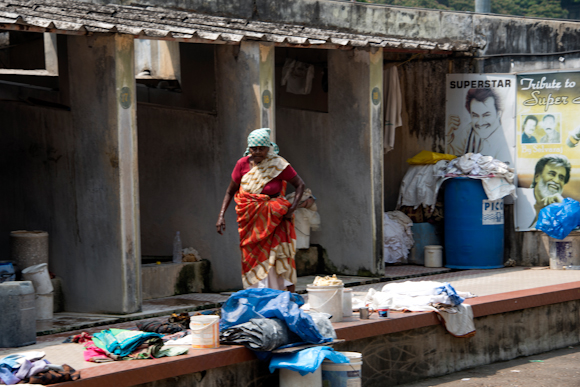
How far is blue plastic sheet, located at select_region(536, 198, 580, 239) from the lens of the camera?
408 inches

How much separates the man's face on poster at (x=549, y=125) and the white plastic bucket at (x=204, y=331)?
6.58 m

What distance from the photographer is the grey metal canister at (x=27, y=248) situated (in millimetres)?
7605

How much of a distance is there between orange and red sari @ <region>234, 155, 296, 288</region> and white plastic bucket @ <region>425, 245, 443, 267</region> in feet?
12.3

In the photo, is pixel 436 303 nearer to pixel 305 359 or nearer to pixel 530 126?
pixel 305 359

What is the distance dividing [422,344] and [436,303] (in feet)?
1.26

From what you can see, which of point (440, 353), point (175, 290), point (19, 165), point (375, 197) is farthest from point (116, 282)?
point (375, 197)

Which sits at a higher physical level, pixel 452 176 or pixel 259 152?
pixel 259 152

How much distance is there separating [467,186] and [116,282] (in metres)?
5.06

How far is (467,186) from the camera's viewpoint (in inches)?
418

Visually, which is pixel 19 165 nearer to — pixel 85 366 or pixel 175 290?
pixel 175 290

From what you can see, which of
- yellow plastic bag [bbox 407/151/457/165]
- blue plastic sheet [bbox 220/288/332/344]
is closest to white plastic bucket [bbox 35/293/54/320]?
blue plastic sheet [bbox 220/288/332/344]

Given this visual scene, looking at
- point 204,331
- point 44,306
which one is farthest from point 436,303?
point 44,306

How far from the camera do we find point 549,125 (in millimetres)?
10773

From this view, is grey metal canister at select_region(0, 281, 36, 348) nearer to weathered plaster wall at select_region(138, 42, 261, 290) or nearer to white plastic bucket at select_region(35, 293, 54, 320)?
white plastic bucket at select_region(35, 293, 54, 320)
